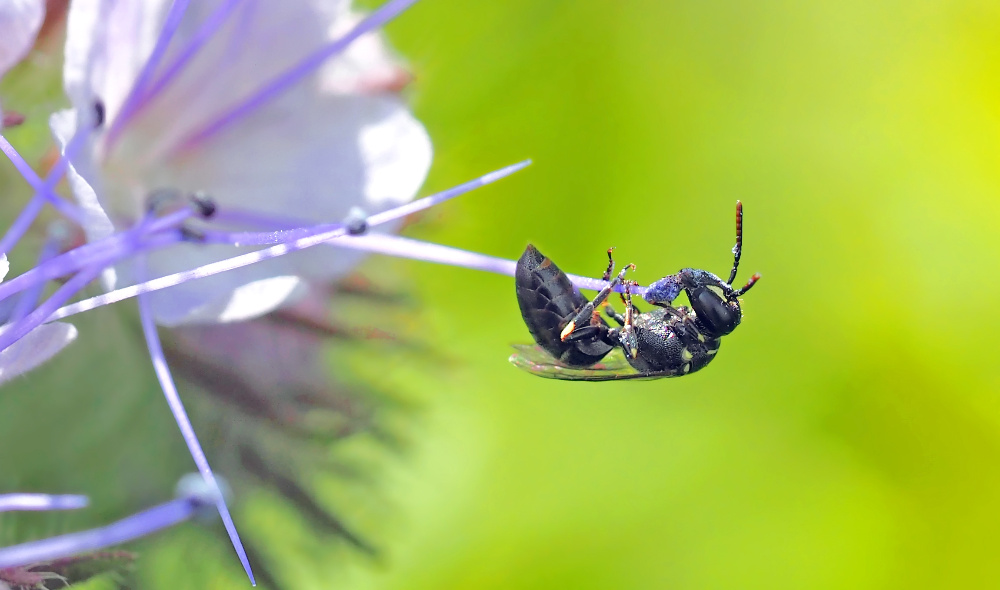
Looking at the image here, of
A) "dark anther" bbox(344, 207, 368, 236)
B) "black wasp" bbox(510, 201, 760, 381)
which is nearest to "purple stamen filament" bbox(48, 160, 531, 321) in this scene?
"dark anther" bbox(344, 207, 368, 236)

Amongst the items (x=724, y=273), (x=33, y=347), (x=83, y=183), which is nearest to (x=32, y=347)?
(x=33, y=347)

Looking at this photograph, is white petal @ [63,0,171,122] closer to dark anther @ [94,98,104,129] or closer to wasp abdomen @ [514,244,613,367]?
dark anther @ [94,98,104,129]

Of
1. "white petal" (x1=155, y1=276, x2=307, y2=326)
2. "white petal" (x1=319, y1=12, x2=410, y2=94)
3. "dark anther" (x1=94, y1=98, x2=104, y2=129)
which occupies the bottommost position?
"white petal" (x1=155, y1=276, x2=307, y2=326)

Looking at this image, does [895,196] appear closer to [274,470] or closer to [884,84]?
[884,84]

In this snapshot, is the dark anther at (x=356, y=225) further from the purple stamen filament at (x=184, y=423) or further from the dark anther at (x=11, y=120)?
the dark anther at (x=11, y=120)

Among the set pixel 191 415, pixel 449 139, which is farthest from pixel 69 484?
pixel 449 139

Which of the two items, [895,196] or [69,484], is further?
[895,196]
